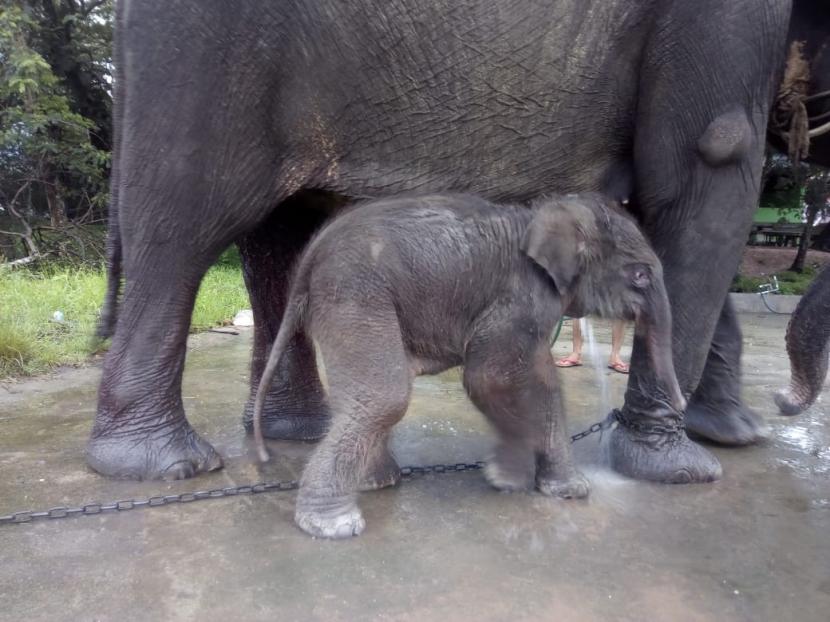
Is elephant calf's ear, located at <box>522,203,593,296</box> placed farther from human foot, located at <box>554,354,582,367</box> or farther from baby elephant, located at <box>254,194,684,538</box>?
human foot, located at <box>554,354,582,367</box>

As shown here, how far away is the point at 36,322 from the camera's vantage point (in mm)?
5266

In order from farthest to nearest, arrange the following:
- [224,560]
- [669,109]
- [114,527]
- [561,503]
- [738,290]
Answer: [738,290]
[669,109]
[561,503]
[114,527]
[224,560]

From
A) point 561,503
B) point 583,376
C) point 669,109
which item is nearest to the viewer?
point 561,503

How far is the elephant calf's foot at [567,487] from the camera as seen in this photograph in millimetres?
2445

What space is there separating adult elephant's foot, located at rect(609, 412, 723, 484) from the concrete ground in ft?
→ 0.17

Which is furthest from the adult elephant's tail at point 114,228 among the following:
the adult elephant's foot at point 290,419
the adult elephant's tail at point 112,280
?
the adult elephant's foot at point 290,419

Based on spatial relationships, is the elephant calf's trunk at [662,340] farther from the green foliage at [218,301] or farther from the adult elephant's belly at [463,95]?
the green foliage at [218,301]

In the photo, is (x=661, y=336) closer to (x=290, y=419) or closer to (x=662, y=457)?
(x=662, y=457)

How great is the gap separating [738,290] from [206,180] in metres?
11.5

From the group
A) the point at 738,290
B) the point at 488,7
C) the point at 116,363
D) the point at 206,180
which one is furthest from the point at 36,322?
the point at 738,290

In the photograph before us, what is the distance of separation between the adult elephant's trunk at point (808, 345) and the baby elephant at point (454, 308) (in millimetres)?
888

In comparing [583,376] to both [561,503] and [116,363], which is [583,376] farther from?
[116,363]

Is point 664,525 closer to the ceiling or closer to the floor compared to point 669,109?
closer to the floor

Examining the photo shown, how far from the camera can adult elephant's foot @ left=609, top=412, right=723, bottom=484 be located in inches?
103
